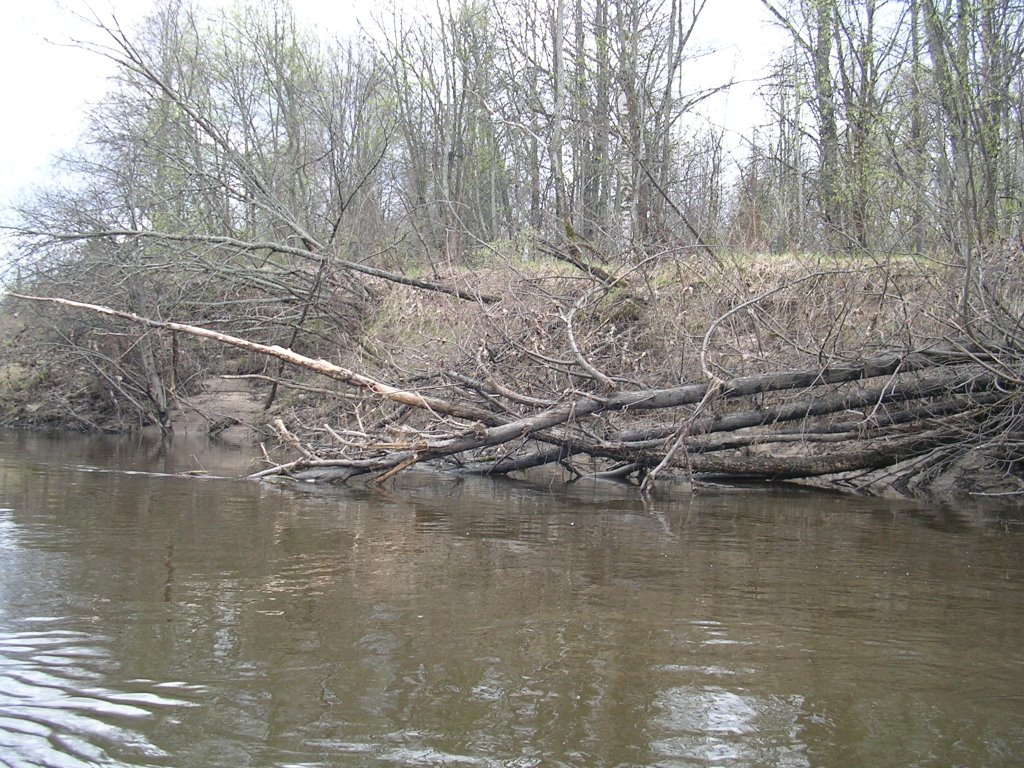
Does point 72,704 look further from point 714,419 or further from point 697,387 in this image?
point 714,419

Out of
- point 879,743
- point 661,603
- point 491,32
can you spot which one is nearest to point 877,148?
point 661,603

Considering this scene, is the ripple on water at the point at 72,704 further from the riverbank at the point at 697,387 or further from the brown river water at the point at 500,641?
the riverbank at the point at 697,387

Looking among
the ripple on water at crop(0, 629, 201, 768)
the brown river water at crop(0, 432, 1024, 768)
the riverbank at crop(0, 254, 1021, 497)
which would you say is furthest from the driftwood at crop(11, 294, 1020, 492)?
the ripple on water at crop(0, 629, 201, 768)

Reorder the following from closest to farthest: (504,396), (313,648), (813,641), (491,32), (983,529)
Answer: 1. (313,648)
2. (813,641)
3. (983,529)
4. (504,396)
5. (491,32)

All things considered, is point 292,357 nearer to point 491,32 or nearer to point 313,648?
point 313,648

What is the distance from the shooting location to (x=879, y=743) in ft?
9.53

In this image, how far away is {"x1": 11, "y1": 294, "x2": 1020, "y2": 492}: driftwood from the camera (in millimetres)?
9414

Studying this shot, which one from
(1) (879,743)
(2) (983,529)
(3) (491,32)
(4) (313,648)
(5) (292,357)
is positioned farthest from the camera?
(3) (491,32)

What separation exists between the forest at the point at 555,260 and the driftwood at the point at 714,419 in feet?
0.15

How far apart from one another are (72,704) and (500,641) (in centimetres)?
168

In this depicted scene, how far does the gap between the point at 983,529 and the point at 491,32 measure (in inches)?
681

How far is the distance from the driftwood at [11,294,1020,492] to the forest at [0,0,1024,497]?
5cm

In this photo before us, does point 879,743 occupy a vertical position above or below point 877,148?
below

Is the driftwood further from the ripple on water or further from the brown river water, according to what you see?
the ripple on water
